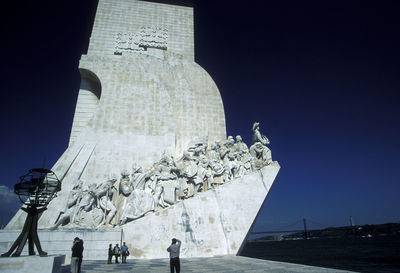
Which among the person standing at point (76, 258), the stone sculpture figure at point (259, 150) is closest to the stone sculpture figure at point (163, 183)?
the stone sculpture figure at point (259, 150)

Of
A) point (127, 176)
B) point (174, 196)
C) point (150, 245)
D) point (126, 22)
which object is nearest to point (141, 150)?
point (127, 176)

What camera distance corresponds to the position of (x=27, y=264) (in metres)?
3.40

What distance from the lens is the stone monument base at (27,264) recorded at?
335 cm

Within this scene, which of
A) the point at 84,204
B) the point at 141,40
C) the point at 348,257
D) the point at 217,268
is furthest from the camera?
→ the point at 348,257

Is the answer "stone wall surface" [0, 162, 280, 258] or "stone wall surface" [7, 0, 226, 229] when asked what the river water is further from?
"stone wall surface" [7, 0, 226, 229]

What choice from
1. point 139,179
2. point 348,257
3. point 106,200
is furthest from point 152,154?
point 348,257

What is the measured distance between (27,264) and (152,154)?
289 inches

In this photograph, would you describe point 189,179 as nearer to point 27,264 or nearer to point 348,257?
point 27,264

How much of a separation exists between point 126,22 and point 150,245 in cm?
1153

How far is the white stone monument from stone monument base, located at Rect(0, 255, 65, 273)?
398 centimetres

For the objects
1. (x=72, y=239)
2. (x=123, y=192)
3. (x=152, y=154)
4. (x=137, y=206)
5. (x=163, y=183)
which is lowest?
(x=72, y=239)

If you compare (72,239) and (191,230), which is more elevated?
(191,230)

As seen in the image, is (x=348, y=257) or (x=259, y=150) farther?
(x=348, y=257)

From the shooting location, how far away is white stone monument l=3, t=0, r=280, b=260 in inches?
310
